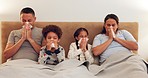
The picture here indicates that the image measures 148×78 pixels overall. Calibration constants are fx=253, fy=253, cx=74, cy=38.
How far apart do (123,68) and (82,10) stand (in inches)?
48.0

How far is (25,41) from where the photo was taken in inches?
102

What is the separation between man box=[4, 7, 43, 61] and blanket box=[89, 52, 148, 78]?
66cm

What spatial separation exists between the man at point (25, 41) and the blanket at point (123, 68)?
0.66 metres

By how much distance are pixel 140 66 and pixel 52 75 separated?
0.69 meters

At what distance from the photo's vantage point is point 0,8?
293 centimetres

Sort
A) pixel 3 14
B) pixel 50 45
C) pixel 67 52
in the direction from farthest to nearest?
pixel 3 14 → pixel 67 52 → pixel 50 45

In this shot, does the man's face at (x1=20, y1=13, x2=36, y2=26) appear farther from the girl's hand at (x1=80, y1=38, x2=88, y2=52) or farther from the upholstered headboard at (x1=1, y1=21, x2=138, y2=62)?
the girl's hand at (x1=80, y1=38, x2=88, y2=52)

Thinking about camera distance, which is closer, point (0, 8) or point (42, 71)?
point (42, 71)

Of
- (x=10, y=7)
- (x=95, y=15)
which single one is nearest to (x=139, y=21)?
(x=95, y=15)

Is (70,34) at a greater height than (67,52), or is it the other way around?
(70,34)

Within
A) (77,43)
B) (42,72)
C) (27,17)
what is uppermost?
(27,17)

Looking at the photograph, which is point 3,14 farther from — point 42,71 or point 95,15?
point 42,71

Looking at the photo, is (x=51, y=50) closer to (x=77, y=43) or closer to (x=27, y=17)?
(x=77, y=43)

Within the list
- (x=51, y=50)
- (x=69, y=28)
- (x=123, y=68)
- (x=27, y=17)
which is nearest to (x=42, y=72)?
(x=51, y=50)
